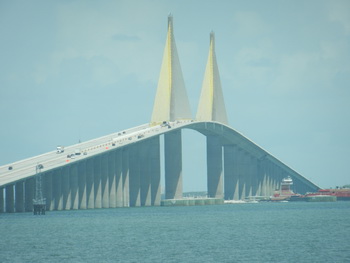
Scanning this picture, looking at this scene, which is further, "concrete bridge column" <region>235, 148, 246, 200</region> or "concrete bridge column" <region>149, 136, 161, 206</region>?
"concrete bridge column" <region>235, 148, 246, 200</region>

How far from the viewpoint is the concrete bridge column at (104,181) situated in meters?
134

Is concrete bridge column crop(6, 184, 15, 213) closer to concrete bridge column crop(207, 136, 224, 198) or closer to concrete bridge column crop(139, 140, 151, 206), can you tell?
concrete bridge column crop(139, 140, 151, 206)

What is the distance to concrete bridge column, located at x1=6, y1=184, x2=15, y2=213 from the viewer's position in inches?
4497

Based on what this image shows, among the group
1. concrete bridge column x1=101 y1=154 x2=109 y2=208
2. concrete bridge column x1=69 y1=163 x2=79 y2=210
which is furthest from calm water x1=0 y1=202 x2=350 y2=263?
concrete bridge column x1=101 y1=154 x2=109 y2=208

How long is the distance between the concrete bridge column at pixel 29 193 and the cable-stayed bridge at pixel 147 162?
123 millimetres

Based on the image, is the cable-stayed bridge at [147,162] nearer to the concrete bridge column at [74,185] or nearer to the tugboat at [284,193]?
the concrete bridge column at [74,185]

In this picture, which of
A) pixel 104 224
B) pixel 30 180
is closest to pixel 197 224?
pixel 104 224

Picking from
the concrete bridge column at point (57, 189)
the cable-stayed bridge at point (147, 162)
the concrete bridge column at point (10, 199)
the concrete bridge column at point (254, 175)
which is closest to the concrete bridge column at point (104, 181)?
the cable-stayed bridge at point (147, 162)

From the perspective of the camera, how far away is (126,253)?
65312 millimetres

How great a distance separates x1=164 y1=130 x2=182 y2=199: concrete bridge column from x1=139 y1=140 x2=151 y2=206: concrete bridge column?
6436 millimetres

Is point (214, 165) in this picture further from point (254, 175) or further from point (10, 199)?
point (10, 199)

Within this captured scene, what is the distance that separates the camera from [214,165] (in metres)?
171

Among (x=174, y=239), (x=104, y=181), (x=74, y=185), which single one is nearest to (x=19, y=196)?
(x=74, y=185)

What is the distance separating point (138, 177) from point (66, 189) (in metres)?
20.2
